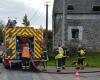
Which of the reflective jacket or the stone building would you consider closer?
the reflective jacket

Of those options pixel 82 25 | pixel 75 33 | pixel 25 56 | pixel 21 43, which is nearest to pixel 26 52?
pixel 25 56

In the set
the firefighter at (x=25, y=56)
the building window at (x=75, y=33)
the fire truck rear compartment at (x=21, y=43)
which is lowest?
the firefighter at (x=25, y=56)

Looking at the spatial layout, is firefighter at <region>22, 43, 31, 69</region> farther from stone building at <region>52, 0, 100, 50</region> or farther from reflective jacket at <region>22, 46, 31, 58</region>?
stone building at <region>52, 0, 100, 50</region>

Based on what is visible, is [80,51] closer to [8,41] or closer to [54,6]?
[8,41]

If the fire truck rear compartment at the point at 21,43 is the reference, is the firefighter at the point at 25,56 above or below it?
below

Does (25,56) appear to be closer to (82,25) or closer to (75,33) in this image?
(75,33)

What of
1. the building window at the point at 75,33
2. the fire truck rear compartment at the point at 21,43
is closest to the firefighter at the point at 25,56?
the fire truck rear compartment at the point at 21,43

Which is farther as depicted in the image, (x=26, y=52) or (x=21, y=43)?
(x=21, y=43)

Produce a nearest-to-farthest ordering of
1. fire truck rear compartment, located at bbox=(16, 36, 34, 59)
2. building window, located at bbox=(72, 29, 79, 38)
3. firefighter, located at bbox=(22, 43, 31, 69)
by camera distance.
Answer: firefighter, located at bbox=(22, 43, 31, 69) < fire truck rear compartment, located at bbox=(16, 36, 34, 59) < building window, located at bbox=(72, 29, 79, 38)

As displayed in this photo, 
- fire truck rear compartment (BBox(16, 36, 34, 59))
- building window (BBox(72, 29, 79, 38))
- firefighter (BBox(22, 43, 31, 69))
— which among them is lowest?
firefighter (BBox(22, 43, 31, 69))

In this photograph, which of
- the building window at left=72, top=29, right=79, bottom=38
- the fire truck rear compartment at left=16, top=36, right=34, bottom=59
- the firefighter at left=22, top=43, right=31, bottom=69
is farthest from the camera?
the building window at left=72, top=29, right=79, bottom=38

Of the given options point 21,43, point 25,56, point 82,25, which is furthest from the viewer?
point 82,25

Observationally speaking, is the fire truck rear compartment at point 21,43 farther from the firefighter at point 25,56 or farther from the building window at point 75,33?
the building window at point 75,33

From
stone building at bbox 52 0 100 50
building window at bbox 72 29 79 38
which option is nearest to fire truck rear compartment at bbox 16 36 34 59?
stone building at bbox 52 0 100 50
